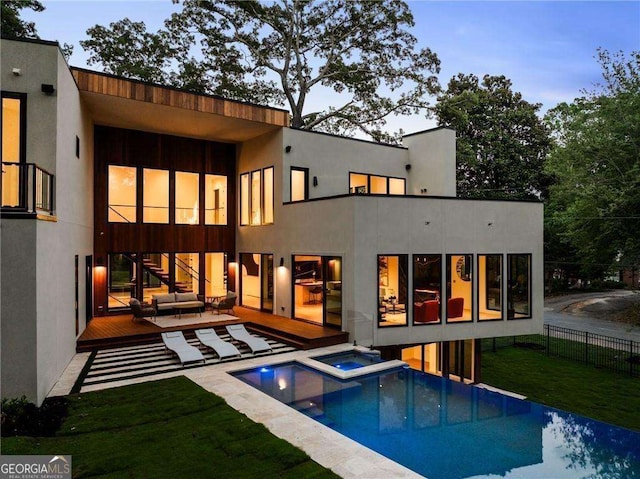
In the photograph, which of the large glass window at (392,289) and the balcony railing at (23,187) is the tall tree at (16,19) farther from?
the large glass window at (392,289)

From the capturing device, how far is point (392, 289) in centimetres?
1147

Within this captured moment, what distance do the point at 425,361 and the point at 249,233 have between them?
775cm

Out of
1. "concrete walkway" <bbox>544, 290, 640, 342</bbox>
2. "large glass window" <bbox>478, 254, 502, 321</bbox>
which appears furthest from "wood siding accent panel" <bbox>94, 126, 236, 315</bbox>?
"concrete walkway" <bbox>544, 290, 640, 342</bbox>

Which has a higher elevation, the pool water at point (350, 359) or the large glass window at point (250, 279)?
the large glass window at point (250, 279)

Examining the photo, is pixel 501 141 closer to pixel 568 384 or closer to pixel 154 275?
pixel 568 384

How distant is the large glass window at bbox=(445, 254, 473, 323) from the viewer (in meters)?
11.9

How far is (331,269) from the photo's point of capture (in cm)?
1169

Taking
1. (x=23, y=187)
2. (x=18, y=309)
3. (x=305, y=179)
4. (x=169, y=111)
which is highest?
(x=169, y=111)

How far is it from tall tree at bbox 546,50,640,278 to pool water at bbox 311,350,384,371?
18.3 metres

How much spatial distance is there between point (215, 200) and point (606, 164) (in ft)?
70.2

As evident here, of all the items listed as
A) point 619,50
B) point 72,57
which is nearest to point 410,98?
point 619,50
